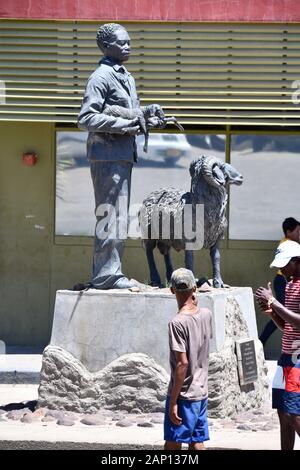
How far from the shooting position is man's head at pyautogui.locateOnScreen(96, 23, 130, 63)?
422 inches

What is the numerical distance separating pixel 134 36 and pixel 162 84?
0.66 metres

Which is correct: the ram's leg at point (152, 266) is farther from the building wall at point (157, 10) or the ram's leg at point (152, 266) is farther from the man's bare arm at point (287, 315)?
the building wall at point (157, 10)

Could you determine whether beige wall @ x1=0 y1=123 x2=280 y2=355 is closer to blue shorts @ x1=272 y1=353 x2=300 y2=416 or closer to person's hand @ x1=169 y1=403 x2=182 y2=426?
blue shorts @ x1=272 y1=353 x2=300 y2=416

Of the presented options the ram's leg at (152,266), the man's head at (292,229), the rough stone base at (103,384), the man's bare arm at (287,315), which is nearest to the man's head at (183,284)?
the man's bare arm at (287,315)

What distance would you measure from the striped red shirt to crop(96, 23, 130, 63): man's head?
348 centimetres

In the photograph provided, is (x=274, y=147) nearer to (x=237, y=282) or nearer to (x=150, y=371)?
(x=237, y=282)

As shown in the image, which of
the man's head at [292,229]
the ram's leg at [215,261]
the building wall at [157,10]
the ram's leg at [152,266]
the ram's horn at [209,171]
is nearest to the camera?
the ram's horn at [209,171]

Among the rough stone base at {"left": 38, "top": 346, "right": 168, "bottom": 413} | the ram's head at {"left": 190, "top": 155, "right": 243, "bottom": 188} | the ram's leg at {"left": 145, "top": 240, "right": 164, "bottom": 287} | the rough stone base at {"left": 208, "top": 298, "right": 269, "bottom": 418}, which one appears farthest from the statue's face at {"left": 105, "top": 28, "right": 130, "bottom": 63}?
the rough stone base at {"left": 38, "top": 346, "right": 168, "bottom": 413}

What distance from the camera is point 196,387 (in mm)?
7781

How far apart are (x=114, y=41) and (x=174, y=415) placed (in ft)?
14.0

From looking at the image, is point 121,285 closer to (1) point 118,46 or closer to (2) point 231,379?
(2) point 231,379

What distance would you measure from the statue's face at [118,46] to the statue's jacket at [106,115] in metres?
0.08

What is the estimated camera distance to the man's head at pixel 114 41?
35.1 feet
